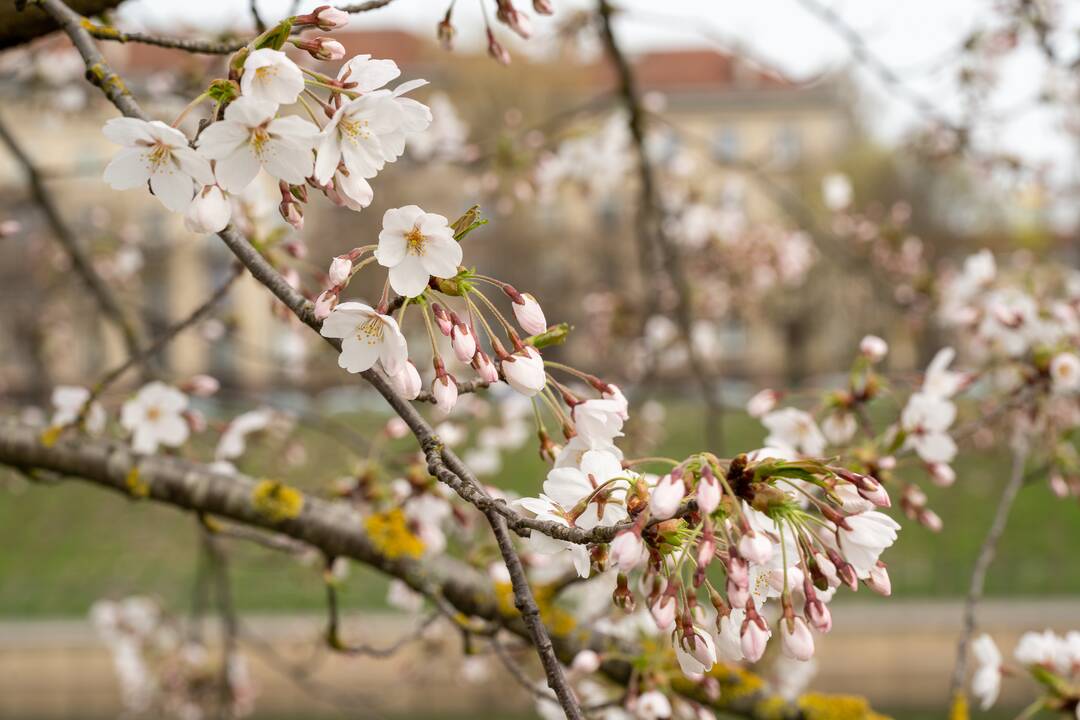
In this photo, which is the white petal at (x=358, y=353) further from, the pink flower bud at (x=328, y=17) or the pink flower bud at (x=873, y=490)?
the pink flower bud at (x=873, y=490)

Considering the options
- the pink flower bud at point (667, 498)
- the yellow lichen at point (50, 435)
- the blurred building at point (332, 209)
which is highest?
the pink flower bud at point (667, 498)

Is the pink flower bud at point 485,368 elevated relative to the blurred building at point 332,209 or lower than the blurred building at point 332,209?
elevated

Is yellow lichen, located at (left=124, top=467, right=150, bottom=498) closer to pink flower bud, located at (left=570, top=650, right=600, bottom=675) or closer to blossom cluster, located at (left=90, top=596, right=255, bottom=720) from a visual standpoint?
pink flower bud, located at (left=570, top=650, right=600, bottom=675)

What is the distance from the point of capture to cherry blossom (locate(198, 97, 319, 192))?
0.96 m

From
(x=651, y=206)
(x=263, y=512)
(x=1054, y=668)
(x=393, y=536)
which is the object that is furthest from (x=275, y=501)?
(x=651, y=206)

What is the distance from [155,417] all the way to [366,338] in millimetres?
1101

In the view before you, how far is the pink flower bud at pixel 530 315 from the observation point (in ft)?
3.60

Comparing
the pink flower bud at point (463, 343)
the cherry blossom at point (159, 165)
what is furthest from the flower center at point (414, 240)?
the cherry blossom at point (159, 165)

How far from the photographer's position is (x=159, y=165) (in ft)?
3.38

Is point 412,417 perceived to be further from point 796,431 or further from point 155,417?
point 155,417

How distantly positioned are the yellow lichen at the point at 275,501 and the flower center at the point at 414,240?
96 cm

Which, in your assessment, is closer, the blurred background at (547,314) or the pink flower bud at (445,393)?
the pink flower bud at (445,393)

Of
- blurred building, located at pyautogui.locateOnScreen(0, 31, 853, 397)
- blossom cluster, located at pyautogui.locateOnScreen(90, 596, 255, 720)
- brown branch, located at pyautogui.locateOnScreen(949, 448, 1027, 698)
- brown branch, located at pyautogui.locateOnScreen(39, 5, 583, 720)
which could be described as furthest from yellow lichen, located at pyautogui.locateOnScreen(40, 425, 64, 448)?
blossom cluster, located at pyautogui.locateOnScreen(90, 596, 255, 720)

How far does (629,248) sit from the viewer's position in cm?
2248
